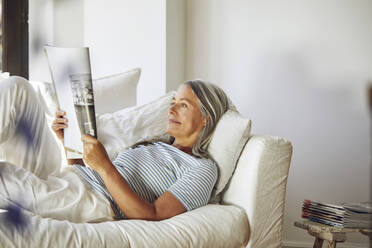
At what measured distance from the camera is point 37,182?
4.40 ft

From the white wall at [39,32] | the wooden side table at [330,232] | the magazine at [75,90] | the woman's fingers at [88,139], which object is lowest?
the wooden side table at [330,232]

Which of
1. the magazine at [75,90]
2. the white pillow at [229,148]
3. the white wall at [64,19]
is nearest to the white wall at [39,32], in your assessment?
the white wall at [64,19]

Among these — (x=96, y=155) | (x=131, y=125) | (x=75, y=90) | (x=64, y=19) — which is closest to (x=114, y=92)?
(x=131, y=125)

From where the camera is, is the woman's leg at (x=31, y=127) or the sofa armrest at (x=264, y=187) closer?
the woman's leg at (x=31, y=127)

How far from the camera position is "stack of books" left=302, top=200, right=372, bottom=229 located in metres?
1.82

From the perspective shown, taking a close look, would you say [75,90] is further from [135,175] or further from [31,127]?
[135,175]

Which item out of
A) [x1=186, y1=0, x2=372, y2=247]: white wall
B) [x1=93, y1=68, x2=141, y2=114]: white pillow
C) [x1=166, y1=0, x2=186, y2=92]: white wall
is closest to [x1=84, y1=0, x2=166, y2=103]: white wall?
[x1=166, y1=0, x2=186, y2=92]: white wall

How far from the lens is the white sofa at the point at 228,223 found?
1168 millimetres

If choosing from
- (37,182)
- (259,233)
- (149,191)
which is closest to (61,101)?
(37,182)

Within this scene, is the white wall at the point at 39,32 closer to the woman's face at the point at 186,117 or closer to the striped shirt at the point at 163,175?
the striped shirt at the point at 163,175

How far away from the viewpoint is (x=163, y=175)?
1630mm

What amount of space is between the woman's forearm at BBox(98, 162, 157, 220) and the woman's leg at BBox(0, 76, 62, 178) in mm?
238

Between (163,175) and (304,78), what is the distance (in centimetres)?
142

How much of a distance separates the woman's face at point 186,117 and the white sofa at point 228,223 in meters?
0.23
